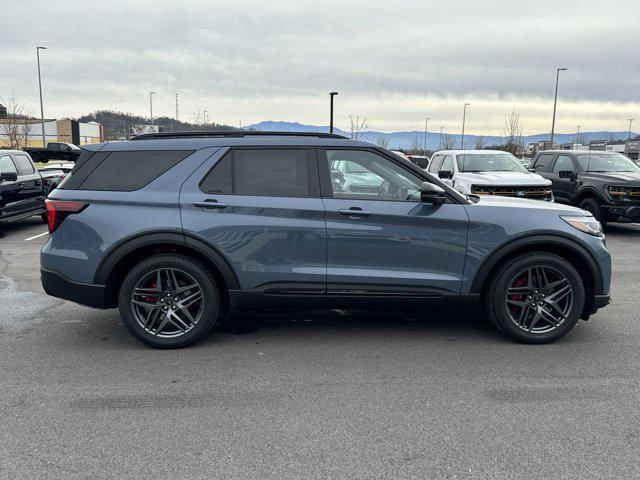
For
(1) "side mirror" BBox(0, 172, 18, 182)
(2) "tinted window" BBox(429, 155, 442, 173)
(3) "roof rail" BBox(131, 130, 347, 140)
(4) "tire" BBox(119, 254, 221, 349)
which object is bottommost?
(4) "tire" BBox(119, 254, 221, 349)

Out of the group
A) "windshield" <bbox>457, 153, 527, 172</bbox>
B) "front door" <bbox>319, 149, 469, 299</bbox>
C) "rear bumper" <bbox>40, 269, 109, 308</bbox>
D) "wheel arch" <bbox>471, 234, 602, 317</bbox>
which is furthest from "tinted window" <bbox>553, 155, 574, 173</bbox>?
"rear bumper" <bbox>40, 269, 109, 308</bbox>

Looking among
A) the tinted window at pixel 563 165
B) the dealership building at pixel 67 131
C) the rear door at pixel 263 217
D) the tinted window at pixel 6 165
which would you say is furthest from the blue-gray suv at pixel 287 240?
the dealership building at pixel 67 131

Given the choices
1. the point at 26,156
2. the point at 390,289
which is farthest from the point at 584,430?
the point at 26,156

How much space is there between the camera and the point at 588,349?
14.9 ft

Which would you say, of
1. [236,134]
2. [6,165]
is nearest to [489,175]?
[236,134]

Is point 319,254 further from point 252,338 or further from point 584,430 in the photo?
point 584,430

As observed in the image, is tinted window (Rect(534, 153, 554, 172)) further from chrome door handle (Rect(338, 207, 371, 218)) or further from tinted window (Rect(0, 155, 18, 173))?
tinted window (Rect(0, 155, 18, 173))

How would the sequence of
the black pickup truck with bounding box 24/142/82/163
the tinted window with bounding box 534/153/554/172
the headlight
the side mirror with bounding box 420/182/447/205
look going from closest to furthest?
the side mirror with bounding box 420/182/447/205 < the headlight < the tinted window with bounding box 534/153/554/172 < the black pickup truck with bounding box 24/142/82/163

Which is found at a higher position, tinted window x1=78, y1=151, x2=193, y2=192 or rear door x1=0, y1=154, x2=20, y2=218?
tinted window x1=78, y1=151, x2=193, y2=192

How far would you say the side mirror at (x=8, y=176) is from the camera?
421 inches

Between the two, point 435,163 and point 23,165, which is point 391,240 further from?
point 23,165

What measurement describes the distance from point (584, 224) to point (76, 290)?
4374 mm

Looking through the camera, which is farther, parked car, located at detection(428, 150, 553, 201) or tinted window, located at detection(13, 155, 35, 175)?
tinted window, located at detection(13, 155, 35, 175)

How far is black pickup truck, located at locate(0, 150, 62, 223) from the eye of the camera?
10.9m
